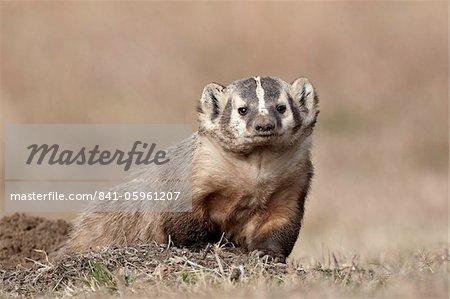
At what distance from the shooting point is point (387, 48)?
1866 centimetres

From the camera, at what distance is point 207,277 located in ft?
20.5

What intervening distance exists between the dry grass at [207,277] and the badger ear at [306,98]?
1.03 metres

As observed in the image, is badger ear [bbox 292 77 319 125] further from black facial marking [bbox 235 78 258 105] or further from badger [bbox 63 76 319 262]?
black facial marking [bbox 235 78 258 105]

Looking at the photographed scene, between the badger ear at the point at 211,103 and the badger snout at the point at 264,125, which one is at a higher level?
the badger ear at the point at 211,103

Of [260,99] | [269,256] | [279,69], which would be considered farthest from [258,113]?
[279,69]

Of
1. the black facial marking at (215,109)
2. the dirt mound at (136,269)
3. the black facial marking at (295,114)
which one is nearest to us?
the dirt mound at (136,269)

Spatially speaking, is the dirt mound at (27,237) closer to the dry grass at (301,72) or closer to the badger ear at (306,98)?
the badger ear at (306,98)

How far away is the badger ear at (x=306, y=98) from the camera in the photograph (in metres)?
7.34

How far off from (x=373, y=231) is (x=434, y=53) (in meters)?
7.68

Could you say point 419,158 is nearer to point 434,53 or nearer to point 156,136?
point 434,53

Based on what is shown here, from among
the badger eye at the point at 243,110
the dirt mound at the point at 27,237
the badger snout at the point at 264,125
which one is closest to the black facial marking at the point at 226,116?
the badger eye at the point at 243,110

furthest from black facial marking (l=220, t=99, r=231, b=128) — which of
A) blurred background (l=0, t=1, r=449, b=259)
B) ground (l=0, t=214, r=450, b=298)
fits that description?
blurred background (l=0, t=1, r=449, b=259)

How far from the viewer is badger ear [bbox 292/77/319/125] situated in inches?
Answer: 289

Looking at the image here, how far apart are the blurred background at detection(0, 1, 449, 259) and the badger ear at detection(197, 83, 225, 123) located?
7.33 meters
